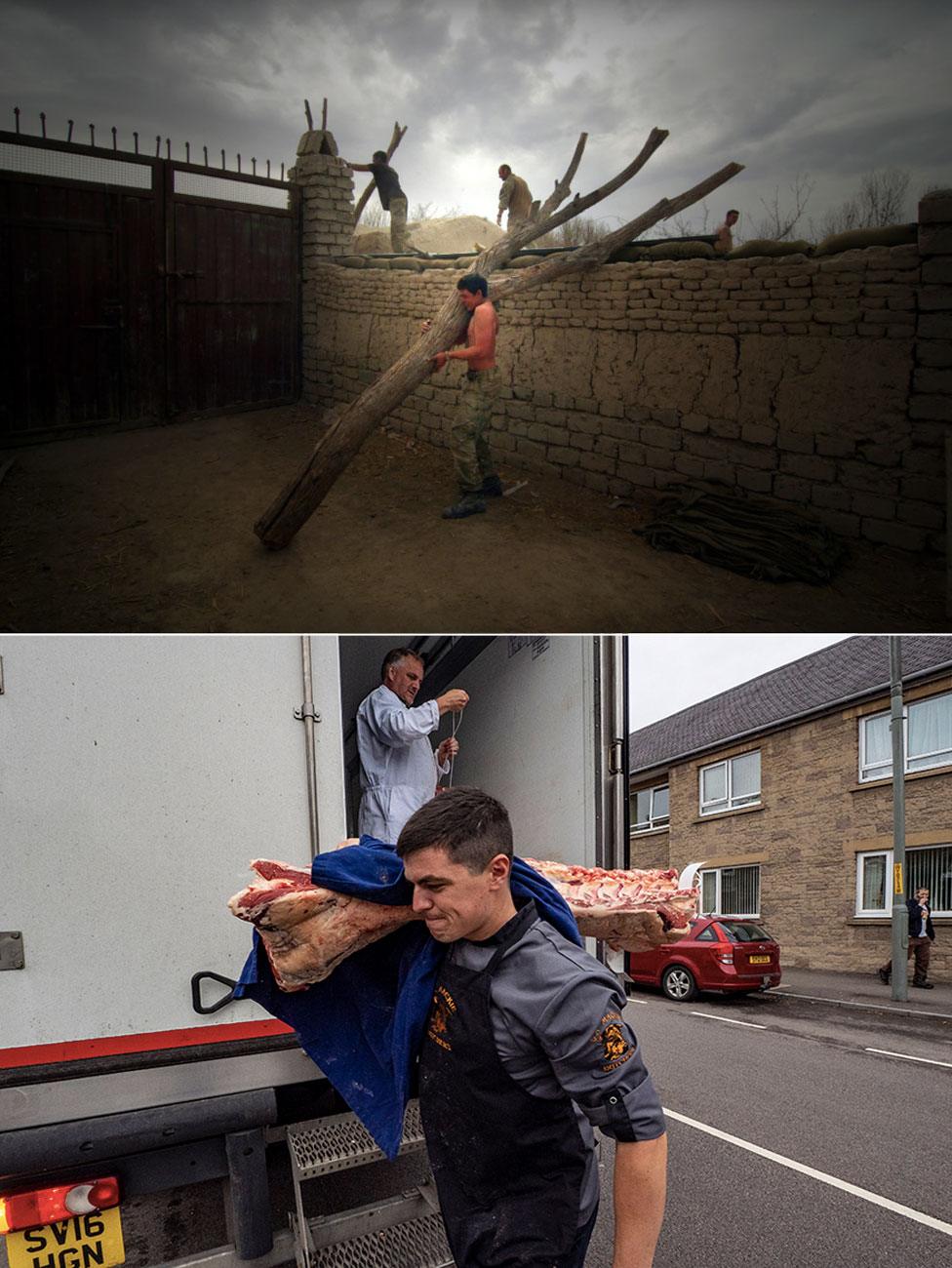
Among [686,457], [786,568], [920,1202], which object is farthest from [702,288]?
[920,1202]

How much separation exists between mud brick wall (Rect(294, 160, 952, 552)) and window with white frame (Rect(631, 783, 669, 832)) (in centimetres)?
1518

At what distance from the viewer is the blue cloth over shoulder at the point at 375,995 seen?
1.69 metres

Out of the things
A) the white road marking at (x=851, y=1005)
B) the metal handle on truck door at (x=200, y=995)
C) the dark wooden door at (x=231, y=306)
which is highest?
the dark wooden door at (x=231, y=306)

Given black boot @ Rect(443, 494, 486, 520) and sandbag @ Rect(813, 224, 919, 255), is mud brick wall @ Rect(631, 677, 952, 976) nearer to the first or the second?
sandbag @ Rect(813, 224, 919, 255)

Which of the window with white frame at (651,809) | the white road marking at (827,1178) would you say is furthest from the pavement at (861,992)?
the window with white frame at (651,809)

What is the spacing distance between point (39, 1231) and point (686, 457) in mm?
3802

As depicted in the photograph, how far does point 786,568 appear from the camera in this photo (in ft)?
12.5

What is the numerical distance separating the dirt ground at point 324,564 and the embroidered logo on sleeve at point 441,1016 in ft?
6.86

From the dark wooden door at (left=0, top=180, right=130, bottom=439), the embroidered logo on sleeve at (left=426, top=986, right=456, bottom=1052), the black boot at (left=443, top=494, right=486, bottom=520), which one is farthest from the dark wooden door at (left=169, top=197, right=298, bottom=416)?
the embroidered logo on sleeve at (left=426, top=986, right=456, bottom=1052)

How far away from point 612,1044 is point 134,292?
12.5 ft

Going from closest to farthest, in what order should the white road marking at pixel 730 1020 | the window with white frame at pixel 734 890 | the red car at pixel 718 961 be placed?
1. the white road marking at pixel 730 1020
2. the red car at pixel 718 961
3. the window with white frame at pixel 734 890

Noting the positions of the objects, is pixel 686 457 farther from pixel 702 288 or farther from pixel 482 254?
pixel 482 254

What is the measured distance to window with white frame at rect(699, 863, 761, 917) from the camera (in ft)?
51.1

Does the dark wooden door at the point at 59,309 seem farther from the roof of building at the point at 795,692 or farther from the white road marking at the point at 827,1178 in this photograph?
the roof of building at the point at 795,692
